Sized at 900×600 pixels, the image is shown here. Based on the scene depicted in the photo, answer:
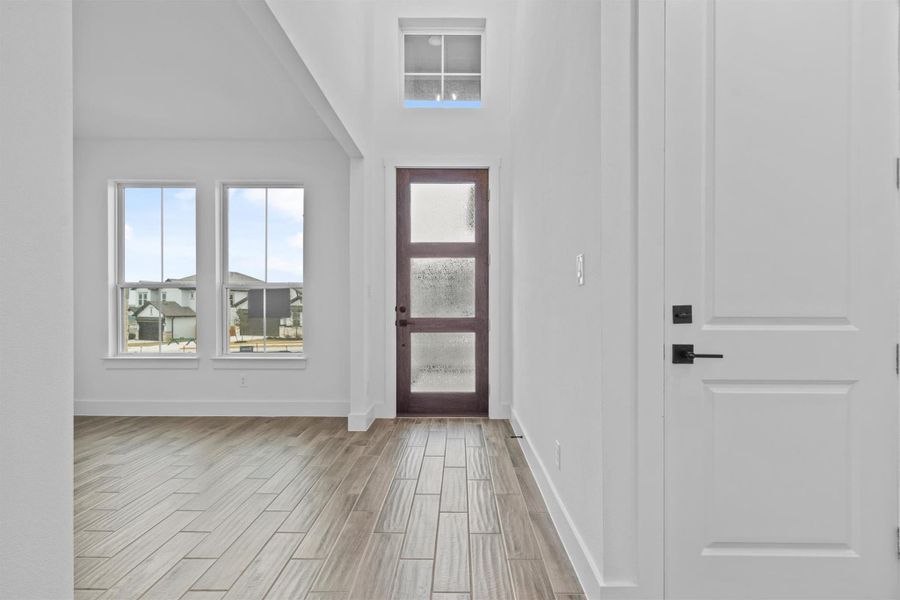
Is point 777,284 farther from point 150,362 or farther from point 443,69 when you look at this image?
point 150,362

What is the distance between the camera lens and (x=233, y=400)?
488 centimetres

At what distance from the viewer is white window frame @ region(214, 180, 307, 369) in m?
4.87

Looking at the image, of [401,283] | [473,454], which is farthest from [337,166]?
[473,454]

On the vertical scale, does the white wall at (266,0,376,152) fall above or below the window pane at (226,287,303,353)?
above

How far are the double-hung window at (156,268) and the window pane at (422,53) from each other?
253 cm

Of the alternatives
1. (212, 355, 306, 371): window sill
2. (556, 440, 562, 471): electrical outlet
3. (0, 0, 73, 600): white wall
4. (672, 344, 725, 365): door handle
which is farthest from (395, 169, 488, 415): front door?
(0, 0, 73, 600): white wall

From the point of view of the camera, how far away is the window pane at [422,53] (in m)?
4.94

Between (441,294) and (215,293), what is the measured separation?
87.5 inches

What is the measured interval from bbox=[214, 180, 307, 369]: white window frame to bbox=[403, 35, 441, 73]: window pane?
1628 mm

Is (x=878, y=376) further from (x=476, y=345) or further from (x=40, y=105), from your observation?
(x=476, y=345)

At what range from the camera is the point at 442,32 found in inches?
193

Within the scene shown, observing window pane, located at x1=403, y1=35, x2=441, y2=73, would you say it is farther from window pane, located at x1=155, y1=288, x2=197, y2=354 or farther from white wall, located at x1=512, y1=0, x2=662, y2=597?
window pane, located at x1=155, y1=288, x2=197, y2=354

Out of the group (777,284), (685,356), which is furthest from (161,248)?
(777,284)

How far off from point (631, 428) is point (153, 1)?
127 inches
